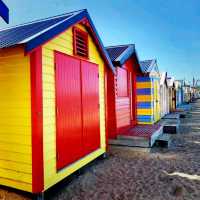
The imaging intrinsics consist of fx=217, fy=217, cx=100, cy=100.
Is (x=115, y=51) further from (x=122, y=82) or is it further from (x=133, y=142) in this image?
(x=133, y=142)

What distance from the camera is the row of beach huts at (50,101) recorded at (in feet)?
12.4

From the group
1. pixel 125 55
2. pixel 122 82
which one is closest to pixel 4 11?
pixel 125 55

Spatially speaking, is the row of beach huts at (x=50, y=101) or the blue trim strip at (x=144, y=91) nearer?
the row of beach huts at (x=50, y=101)

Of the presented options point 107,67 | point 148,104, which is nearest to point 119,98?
point 107,67

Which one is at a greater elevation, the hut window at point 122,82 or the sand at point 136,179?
the hut window at point 122,82

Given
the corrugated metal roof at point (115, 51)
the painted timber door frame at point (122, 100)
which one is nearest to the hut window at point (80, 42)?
the corrugated metal roof at point (115, 51)

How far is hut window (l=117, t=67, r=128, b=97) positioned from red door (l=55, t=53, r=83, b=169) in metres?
3.27

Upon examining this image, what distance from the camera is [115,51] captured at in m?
8.40

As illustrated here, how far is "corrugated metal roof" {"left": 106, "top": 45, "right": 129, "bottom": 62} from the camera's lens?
7839mm

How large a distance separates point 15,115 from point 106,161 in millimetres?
3211

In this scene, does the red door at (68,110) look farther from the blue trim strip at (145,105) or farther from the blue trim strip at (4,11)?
the blue trim strip at (145,105)

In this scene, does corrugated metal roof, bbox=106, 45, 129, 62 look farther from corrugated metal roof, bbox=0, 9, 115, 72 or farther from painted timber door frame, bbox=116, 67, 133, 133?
corrugated metal roof, bbox=0, 9, 115, 72

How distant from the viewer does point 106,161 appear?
20.5 ft

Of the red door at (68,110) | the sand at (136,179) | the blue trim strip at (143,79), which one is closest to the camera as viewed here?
the sand at (136,179)
